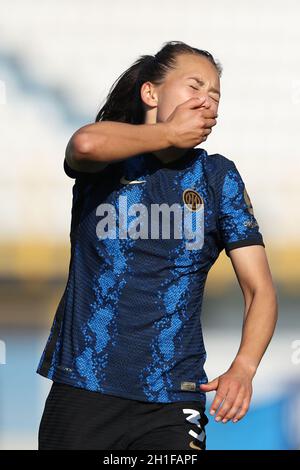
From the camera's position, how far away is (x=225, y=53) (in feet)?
16.9

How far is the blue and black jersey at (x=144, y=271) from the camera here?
8.71 ft

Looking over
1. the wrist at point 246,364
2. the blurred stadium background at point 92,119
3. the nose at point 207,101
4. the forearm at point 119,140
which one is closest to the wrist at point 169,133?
the forearm at point 119,140

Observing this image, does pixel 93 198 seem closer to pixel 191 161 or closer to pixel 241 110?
pixel 191 161

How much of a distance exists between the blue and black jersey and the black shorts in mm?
28

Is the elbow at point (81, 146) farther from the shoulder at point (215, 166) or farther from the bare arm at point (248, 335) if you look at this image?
the bare arm at point (248, 335)

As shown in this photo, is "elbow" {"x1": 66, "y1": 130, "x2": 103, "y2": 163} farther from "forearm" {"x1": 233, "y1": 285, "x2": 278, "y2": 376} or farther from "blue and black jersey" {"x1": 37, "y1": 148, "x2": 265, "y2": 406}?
"forearm" {"x1": 233, "y1": 285, "x2": 278, "y2": 376}

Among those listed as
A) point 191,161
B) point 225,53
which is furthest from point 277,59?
point 191,161

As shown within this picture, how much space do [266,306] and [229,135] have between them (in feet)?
7.96

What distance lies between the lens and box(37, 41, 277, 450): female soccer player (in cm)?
262

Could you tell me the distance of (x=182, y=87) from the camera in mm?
2787

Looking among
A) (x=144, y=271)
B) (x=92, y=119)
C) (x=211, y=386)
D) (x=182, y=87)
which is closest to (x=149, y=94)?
(x=182, y=87)

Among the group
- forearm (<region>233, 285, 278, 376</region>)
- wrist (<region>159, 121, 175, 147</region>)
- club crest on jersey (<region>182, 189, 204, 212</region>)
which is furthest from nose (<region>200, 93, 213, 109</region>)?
forearm (<region>233, 285, 278, 376</region>)

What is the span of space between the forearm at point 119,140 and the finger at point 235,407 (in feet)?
1.98

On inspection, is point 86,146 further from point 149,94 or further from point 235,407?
point 235,407
